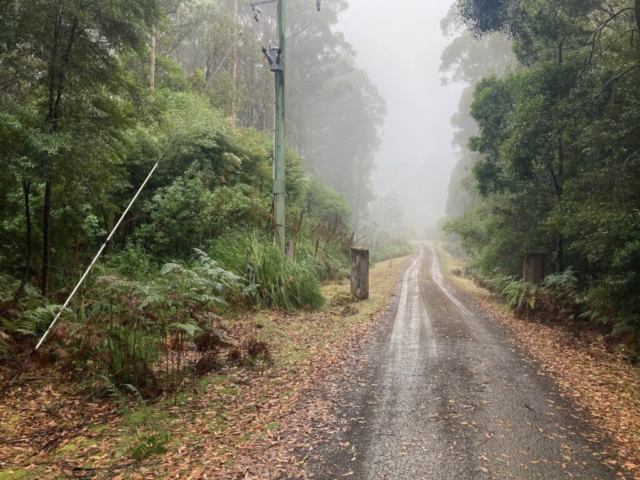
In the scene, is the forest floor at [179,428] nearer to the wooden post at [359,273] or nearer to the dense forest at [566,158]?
the dense forest at [566,158]

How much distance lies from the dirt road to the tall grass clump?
2.96m

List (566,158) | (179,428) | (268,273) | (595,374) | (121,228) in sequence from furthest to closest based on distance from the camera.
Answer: (121,228) → (566,158) → (268,273) → (595,374) → (179,428)

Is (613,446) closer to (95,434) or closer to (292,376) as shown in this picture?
(292,376)

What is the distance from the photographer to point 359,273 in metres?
11.5

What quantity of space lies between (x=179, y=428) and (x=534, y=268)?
9726mm

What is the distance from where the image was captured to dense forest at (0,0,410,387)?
513 cm

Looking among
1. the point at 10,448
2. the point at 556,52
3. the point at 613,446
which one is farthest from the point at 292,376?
the point at 556,52

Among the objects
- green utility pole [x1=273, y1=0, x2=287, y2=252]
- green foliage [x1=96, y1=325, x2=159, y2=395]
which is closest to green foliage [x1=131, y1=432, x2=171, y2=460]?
green foliage [x1=96, y1=325, x2=159, y2=395]

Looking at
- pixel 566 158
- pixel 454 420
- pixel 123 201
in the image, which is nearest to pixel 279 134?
pixel 123 201

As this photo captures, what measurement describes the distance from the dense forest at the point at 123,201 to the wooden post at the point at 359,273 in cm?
140

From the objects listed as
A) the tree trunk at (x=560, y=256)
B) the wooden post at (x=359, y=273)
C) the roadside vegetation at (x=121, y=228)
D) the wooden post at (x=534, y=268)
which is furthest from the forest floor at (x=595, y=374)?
the roadside vegetation at (x=121, y=228)

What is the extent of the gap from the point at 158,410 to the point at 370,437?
225 centimetres

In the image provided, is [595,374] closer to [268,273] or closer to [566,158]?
[268,273]

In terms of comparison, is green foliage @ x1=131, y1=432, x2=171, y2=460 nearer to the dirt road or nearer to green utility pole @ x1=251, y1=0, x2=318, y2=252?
the dirt road
